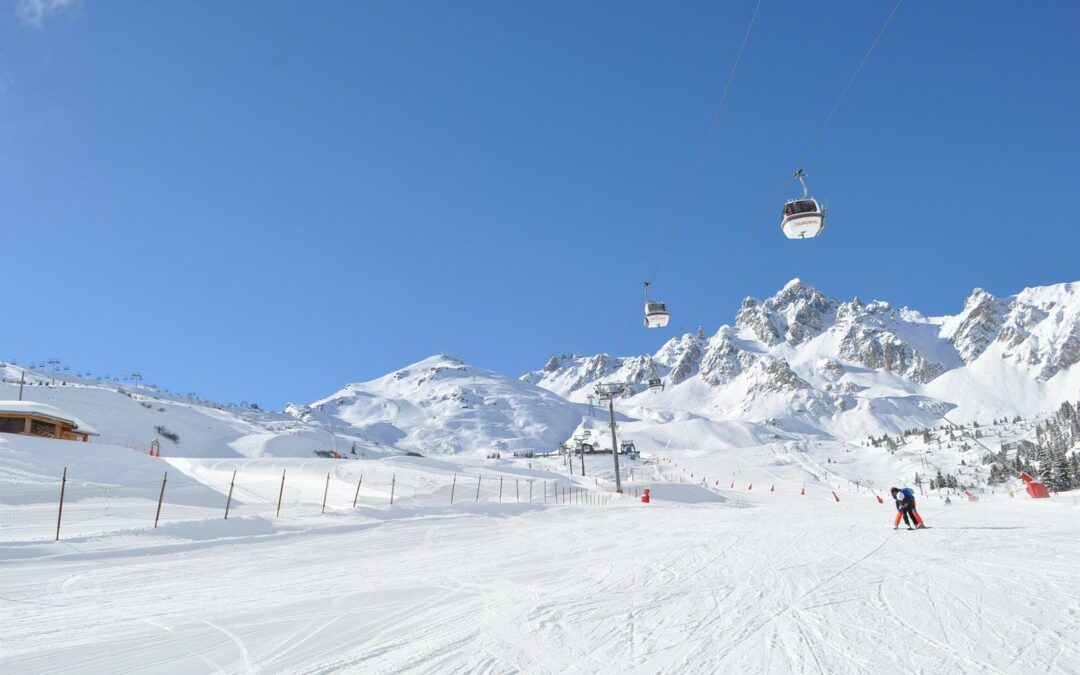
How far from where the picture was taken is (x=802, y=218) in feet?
52.8

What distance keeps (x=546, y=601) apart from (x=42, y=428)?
52.5m

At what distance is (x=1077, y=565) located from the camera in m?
8.36

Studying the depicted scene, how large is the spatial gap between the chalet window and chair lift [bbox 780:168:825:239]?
50731 millimetres

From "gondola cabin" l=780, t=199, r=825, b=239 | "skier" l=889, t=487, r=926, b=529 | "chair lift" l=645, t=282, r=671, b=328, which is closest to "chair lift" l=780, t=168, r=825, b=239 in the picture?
"gondola cabin" l=780, t=199, r=825, b=239

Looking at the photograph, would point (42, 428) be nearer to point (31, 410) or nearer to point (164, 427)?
point (31, 410)

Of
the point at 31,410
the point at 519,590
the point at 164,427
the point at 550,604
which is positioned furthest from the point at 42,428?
the point at 550,604

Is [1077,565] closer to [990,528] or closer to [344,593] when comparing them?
[990,528]

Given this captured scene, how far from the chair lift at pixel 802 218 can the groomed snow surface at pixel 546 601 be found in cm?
727

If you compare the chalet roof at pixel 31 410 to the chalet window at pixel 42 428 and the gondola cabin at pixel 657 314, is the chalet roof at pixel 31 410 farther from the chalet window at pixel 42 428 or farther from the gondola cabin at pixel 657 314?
the gondola cabin at pixel 657 314

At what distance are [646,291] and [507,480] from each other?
2068cm

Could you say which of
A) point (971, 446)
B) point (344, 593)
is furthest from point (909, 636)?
point (971, 446)

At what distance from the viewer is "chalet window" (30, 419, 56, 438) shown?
44.5 meters

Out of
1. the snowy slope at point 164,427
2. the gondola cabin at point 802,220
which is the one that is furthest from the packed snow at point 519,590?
the snowy slope at point 164,427

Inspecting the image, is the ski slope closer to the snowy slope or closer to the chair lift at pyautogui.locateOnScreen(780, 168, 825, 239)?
the chair lift at pyautogui.locateOnScreen(780, 168, 825, 239)
